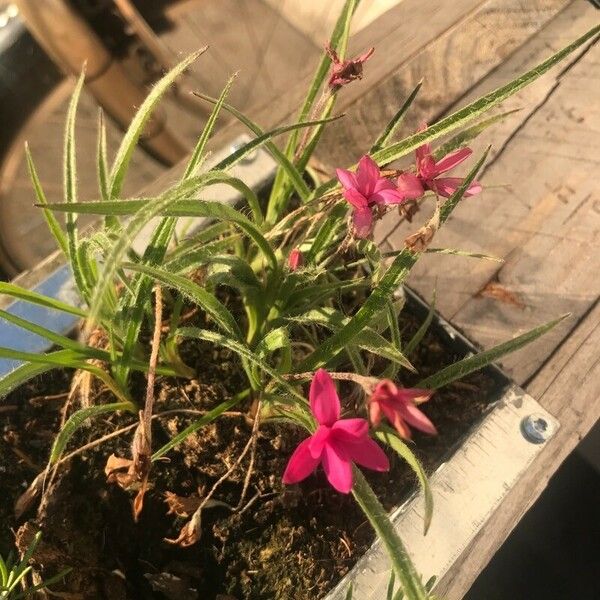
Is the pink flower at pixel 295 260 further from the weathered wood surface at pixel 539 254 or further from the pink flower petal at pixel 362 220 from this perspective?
the weathered wood surface at pixel 539 254

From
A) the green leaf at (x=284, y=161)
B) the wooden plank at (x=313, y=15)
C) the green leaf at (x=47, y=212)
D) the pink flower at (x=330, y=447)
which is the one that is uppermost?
the wooden plank at (x=313, y=15)

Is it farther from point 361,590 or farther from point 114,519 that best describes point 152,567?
point 361,590

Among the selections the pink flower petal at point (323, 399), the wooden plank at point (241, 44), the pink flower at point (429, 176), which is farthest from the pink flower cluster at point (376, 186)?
the wooden plank at point (241, 44)

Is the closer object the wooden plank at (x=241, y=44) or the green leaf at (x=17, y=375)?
the green leaf at (x=17, y=375)

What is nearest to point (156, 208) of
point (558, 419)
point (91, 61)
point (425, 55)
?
point (558, 419)

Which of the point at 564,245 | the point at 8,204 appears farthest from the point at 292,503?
the point at 8,204

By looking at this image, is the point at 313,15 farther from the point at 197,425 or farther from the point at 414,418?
the point at 414,418

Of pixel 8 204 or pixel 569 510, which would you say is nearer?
pixel 569 510
